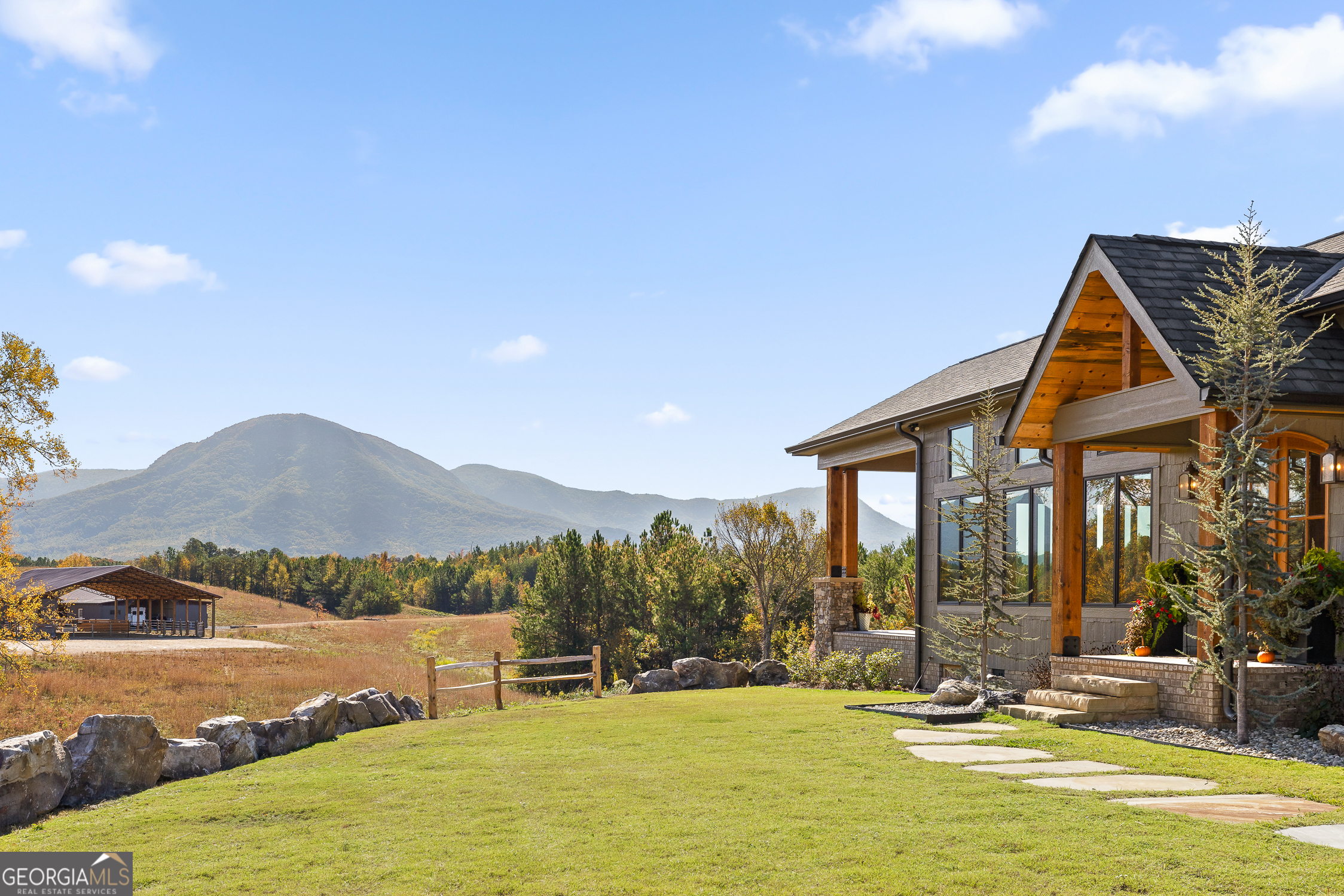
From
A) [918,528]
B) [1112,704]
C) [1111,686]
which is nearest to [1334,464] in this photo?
[1111,686]

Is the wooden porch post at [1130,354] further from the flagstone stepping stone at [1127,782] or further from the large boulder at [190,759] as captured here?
the large boulder at [190,759]

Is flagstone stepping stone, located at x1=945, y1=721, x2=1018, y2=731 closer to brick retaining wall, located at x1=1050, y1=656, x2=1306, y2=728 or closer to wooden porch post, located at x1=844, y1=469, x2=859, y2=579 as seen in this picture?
brick retaining wall, located at x1=1050, y1=656, x2=1306, y2=728

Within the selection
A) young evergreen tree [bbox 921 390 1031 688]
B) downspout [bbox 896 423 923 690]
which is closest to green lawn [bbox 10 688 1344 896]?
young evergreen tree [bbox 921 390 1031 688]

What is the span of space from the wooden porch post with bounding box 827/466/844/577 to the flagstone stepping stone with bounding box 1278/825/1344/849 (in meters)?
12.8

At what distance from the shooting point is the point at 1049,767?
7.19 meters

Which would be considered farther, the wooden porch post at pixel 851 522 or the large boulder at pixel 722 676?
the wooden porch post at pixel 851 522

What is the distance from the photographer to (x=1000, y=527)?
40.7 feet

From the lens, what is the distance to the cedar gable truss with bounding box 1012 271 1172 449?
10633 millimetres

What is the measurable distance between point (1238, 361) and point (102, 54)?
21907mm

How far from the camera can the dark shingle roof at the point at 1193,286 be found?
866cm

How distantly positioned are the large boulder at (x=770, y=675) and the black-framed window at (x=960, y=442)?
5125mm

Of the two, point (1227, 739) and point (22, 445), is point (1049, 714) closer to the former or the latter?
point (1227, 739)

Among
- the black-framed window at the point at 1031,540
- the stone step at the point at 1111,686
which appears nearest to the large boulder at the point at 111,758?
the stone step at the point at 1111,686

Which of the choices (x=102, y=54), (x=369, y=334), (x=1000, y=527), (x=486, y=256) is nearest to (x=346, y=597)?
(x=486, y=256)
